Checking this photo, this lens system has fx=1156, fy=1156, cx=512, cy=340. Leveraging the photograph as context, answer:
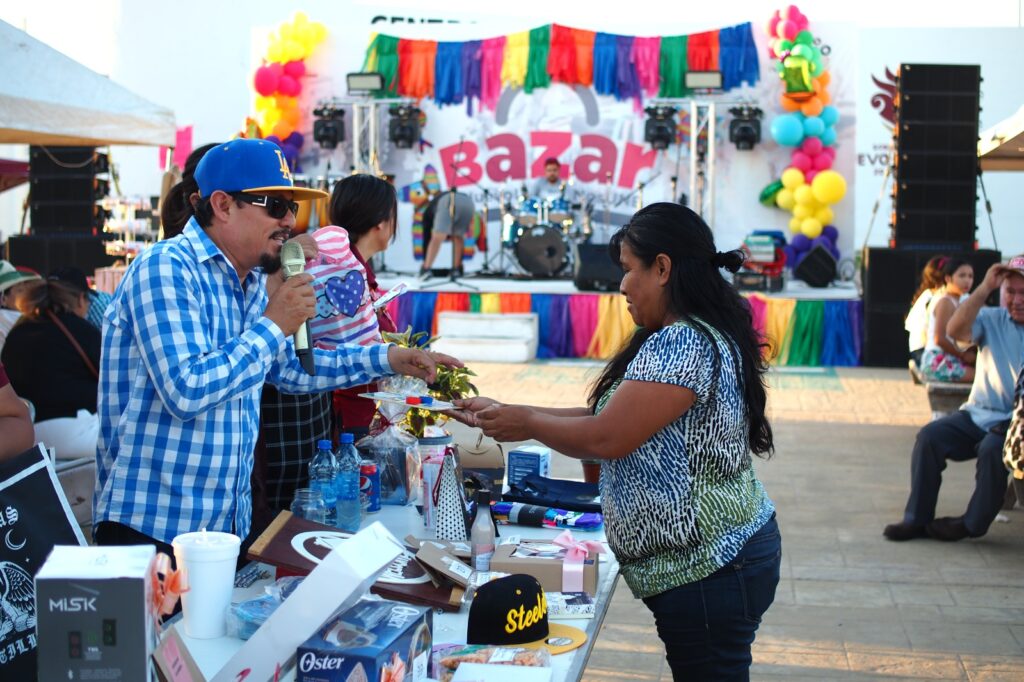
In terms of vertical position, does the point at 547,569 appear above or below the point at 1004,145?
below

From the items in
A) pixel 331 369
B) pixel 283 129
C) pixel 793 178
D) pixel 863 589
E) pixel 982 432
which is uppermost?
pixel 283 129

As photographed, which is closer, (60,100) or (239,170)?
(239,170)

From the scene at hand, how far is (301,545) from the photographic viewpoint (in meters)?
2.35

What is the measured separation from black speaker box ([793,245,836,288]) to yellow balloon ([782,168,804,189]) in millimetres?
1625

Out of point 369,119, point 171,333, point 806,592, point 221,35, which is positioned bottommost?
point 806,592

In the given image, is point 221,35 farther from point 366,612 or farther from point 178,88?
point 366,612

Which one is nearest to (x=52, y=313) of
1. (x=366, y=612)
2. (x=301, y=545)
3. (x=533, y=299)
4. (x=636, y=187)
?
(x=301, y=545)

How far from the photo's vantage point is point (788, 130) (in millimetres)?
15273

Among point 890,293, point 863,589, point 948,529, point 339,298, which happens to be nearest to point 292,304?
point 339,298

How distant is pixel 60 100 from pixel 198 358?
383 centimetres

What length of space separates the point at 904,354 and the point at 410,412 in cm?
957

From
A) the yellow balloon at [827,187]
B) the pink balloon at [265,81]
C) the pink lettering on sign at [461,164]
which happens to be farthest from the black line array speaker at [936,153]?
the pink balloon at [265,81]

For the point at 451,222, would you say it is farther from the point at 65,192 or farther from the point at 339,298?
the point at 339,298

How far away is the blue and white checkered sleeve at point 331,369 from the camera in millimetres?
3053
